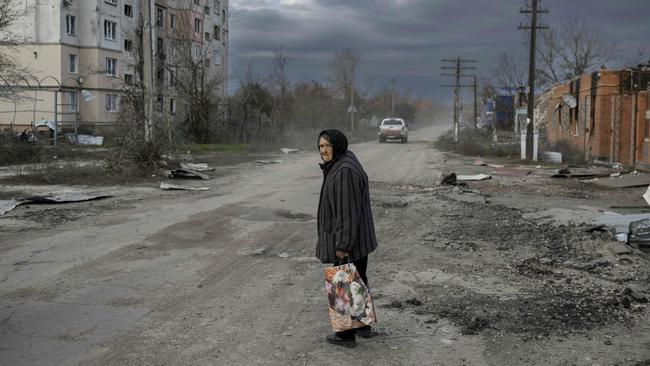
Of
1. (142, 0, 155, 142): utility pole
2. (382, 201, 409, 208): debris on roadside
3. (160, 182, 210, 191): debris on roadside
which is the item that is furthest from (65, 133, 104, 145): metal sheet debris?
(382, 201, 409, 208): debris on roadside

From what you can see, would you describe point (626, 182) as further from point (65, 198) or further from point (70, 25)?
point (70, 25)

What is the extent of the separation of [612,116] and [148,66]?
56.0 ft

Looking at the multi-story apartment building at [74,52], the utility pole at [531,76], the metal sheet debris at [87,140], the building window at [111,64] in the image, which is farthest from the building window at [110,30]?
the utility pole at [531,76]

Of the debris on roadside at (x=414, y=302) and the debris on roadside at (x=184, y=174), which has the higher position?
the debris on roadside at (x=184, y=174)

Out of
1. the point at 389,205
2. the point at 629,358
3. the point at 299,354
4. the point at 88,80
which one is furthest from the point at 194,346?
the point at 88,80

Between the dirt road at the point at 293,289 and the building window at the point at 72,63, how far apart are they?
1552 inches

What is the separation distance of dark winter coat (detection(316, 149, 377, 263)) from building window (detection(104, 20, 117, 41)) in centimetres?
5004

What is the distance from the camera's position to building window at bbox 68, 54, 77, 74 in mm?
47594

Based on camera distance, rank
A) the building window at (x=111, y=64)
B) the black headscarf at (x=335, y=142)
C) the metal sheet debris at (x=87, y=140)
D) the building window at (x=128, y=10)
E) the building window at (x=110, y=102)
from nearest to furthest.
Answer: the black headscarf at (x=335, y=142), the metal sheet debris at (x=87, y=140), the building window at (x=110, y=102), the building window at (x=111, y=64), the building window at (x=128, y=10)

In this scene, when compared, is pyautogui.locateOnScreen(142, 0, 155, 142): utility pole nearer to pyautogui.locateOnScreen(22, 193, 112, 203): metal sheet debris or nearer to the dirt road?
pyautogui.locateOnScreen(22, 193, 112, 203): metal sheet debris

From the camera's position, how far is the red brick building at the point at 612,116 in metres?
21.8

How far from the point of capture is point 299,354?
467 cm

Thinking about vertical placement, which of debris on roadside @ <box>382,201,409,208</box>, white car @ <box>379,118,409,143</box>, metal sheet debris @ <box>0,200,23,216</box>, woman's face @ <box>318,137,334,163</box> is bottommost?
A: debris on roadside @ <box>382,201,409,208</box>

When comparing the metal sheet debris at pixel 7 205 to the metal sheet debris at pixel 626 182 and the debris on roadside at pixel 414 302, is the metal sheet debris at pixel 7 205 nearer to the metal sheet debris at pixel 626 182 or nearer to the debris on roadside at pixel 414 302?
the debris on roadside at pixel 414 302
